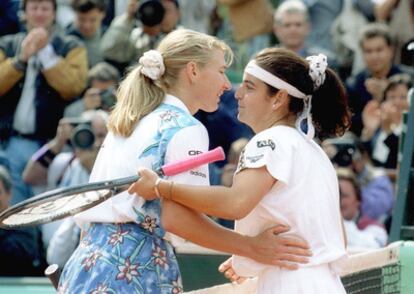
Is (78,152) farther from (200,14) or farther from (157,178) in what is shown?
(157,178)

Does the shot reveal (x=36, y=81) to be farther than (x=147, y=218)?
Yes

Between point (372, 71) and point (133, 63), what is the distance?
6.39 feet

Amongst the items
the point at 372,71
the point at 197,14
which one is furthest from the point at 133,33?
the point at 372,71

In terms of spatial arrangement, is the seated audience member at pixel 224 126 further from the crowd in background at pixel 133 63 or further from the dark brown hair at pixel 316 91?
the dark brown hair at pixel 316 91

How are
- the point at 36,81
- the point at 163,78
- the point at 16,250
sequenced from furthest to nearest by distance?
1. the point at 36,81
2. the point at 16,250
3. the point at 163,78

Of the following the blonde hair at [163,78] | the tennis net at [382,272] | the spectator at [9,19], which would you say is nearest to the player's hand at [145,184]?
the blonde hair at [163,78]

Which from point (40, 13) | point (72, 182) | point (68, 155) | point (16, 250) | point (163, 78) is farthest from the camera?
point (40, 13)

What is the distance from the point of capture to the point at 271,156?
4512mm

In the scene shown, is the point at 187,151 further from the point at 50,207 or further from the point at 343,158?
the point at 343,158

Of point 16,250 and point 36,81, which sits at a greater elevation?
point 36,81

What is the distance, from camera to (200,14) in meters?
10.8

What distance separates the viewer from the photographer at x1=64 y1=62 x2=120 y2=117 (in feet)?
32.5

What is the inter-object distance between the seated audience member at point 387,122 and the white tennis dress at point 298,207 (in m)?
5.08

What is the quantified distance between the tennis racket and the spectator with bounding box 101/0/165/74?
548 cm
